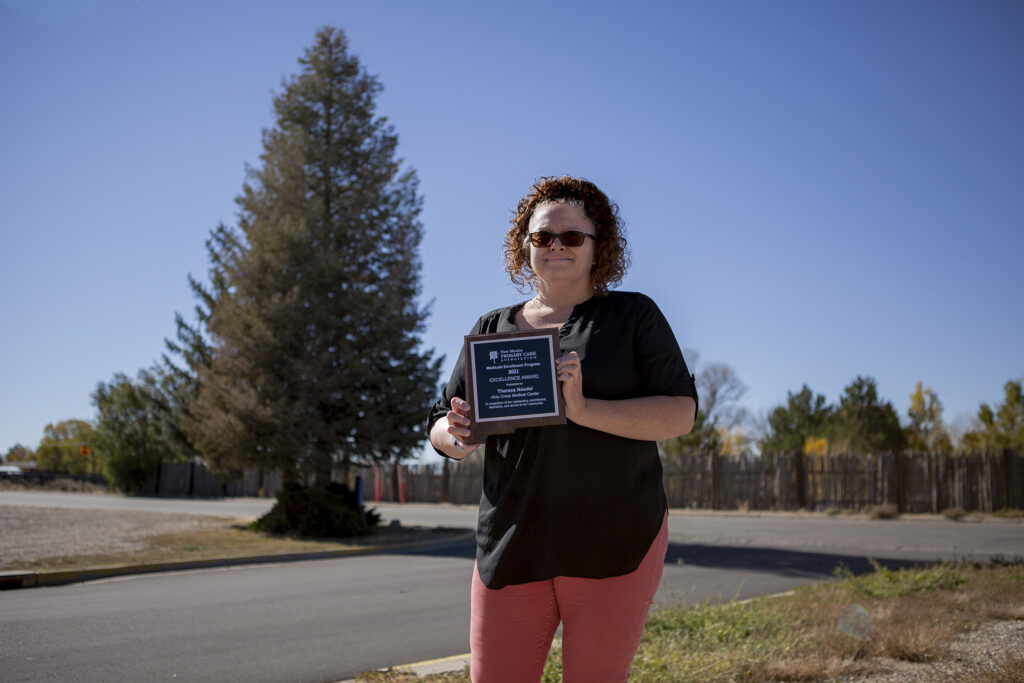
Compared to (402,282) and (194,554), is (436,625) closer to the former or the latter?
(194,554)

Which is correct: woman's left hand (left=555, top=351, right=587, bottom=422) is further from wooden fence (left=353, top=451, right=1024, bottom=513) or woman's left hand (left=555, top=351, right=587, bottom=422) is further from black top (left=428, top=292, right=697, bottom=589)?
wooden fence (left=353, top=451, right=1024, bottom=513)

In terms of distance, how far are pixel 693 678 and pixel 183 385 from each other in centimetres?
1952

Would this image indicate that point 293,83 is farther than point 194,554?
Yes

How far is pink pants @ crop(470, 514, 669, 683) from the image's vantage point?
2.21 meters

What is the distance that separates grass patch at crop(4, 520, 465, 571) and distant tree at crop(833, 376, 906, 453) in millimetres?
20011

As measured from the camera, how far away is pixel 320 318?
16.6 m

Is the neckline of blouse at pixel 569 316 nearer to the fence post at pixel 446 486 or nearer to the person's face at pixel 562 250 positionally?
the person's face at pixel 562 250

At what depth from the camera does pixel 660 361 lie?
237 cm

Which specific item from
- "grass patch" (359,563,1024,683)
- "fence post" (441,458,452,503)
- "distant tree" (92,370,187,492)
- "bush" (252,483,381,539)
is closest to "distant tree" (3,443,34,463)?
"distant tree" (92,370,187,492)

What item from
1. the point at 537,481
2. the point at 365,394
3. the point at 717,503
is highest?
the point at 365,394

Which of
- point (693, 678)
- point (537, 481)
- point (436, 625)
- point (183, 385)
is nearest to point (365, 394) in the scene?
point (183, 385)

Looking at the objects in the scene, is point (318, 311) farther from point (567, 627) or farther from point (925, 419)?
point (925, 419)

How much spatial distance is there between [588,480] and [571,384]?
11.5 inches

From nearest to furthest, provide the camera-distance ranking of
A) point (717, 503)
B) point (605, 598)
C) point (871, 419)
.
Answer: point (605, 598) → point (717, 503) → point (871, 419)
